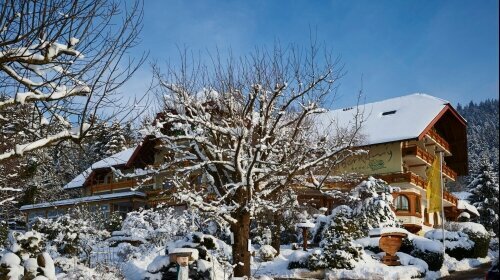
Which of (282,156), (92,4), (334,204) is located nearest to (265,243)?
(282,156)

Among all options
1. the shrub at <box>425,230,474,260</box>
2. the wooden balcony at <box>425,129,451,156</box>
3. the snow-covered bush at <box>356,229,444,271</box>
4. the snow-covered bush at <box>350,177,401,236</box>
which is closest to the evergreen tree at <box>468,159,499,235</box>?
the wooden balcony at <box>425,129,451,156</box>

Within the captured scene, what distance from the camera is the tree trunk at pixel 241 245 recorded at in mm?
15430

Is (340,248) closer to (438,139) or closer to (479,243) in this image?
(479,243)

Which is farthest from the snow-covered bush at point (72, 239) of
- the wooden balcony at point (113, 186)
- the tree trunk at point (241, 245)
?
the wooden balcony at point (113, 186)

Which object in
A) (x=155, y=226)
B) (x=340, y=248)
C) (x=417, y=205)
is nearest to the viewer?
(x=340, y=248)

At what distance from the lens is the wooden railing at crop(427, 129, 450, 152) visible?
3858 cm

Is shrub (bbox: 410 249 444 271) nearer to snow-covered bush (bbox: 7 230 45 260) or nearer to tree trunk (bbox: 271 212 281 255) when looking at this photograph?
tree trunk (bbox: 271 212 281 255)

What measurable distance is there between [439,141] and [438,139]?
0.31 metres

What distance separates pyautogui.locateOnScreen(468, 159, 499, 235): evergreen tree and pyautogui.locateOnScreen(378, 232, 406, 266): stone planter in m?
28.3

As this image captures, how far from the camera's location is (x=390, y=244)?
66.3 ft

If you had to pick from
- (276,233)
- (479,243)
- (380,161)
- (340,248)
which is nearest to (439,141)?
(380,161)

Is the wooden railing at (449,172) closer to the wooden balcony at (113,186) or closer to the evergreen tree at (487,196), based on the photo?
the evergreen tree at (487,196)

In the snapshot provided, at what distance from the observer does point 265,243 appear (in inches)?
987

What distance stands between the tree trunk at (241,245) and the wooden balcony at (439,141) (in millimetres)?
25442
